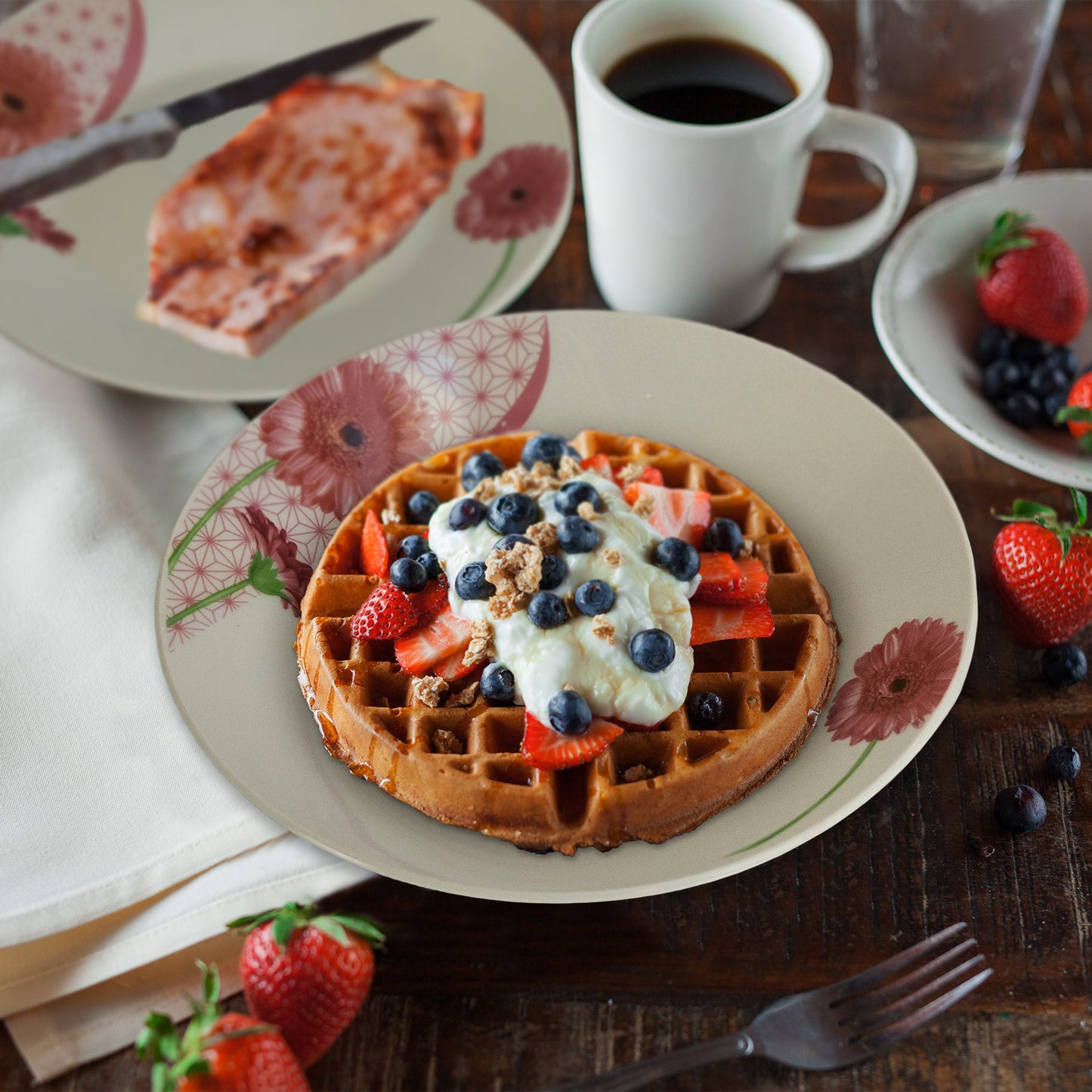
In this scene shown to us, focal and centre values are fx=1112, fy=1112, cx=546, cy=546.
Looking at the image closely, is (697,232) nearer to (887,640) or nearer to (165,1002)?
(887,640)

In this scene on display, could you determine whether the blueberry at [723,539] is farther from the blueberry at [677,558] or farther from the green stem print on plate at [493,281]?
the green stem print on plate at [493,281]

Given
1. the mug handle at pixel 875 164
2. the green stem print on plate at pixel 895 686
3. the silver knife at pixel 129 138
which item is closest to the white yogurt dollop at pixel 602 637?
the green stem print on plate at pixel 895 686

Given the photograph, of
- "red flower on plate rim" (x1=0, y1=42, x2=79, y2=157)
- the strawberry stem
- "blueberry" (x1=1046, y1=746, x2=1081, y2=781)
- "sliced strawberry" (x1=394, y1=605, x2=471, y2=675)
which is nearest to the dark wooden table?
"blueberry" (x1=1046, y1=746, x2=1081, y2=781)

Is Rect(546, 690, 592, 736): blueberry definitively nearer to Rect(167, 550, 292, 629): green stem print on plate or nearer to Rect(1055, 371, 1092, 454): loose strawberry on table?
Rect(167, 550, 292, 629): green stem print on plate

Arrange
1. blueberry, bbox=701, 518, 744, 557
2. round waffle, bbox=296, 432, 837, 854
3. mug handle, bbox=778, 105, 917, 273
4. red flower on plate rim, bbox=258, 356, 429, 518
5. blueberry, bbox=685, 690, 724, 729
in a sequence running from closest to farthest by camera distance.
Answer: round waffle, bbox=296, 432, 837, 854
blueberry, bbox=685, 690, 724, 729
blueberry, bbox=701, 518, 744, 557
red flower on plate rim, bbox=258, 356, 429, 518
mug handle, bbox=778, 105, 917, 273

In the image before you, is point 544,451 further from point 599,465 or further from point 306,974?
point 306,974

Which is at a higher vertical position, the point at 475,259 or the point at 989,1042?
the point at 475,259

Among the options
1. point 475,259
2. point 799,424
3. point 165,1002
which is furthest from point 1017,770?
point 475,259
